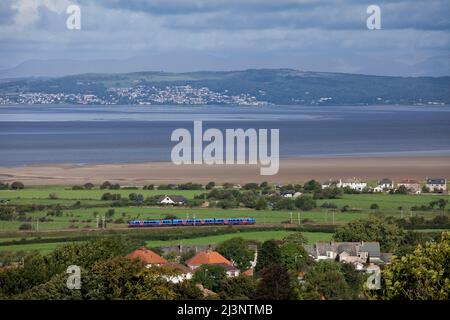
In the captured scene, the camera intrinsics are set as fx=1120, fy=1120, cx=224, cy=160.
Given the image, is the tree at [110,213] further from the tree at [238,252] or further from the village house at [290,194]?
the tree at [238,252]

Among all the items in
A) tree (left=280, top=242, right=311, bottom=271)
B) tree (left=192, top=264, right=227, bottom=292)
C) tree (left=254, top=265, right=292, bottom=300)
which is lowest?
tree (left=280, top=242, right=311, bottom=271)

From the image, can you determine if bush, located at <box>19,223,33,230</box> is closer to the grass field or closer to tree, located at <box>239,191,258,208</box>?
the grass field

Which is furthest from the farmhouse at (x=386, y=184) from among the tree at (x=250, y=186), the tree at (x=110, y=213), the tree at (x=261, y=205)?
the tree at (x=110, y=213)

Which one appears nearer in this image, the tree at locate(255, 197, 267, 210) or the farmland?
the farmland

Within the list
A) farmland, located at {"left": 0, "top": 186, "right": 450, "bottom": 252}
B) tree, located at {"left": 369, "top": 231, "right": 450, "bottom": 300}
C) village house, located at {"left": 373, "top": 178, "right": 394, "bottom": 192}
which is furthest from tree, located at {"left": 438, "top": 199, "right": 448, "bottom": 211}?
tree, located at {"left": 369, "top": 231, "right": 450, "bottom": 300}

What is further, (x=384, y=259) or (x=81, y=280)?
(x=384, y=259)
